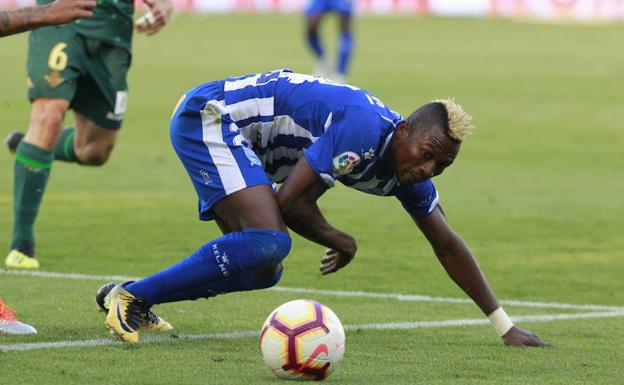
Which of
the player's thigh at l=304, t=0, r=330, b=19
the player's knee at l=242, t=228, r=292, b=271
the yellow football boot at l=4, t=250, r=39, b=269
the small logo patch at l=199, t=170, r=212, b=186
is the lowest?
the player's thigh at l=304, t=0, r=330, b=19

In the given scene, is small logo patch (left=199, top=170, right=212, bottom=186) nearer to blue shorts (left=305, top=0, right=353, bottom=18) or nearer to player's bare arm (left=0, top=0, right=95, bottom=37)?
player's bare arm (left=0, top=0, right=95, bottom=37)

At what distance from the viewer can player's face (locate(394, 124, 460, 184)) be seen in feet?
22.3

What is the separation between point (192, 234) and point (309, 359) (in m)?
5.63

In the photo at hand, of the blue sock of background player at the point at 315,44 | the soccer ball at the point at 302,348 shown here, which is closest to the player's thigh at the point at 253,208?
the soccer ball at the point at 302,348

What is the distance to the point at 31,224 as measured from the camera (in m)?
9.88

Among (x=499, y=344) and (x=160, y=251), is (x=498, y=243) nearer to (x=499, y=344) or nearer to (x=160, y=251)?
(x=160, y=251)

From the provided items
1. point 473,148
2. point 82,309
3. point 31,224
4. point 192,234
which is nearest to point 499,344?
point 82,309

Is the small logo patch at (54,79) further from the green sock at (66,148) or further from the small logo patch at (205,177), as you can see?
the small logo patch at (205,177)

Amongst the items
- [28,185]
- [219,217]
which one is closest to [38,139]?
[28,185]

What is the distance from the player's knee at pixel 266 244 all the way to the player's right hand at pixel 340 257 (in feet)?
0.96

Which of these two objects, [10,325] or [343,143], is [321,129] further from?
[10,325]

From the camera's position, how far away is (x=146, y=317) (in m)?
7.32

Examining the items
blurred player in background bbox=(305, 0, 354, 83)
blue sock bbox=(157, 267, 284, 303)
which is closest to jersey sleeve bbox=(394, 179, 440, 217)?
blue sock bbox=(157, 267, 284, 303)

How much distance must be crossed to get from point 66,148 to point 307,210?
4.78 m
